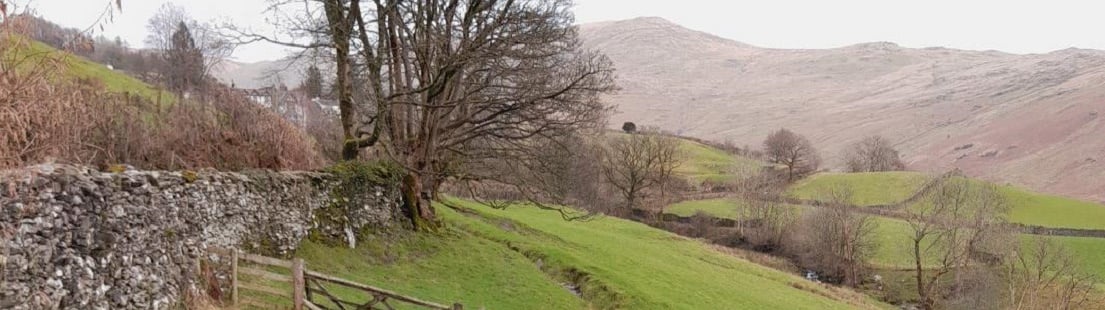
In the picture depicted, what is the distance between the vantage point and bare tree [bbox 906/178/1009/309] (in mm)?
43500

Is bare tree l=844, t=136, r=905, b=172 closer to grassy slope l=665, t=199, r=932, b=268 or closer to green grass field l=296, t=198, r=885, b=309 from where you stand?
grassy slope l=665, t=199, r=932, b=268

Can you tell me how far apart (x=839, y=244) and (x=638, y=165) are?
20.5 meters

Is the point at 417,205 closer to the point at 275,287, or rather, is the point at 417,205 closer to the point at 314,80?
the point at 314,80

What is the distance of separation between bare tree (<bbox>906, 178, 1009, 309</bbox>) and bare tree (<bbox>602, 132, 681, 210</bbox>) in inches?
866

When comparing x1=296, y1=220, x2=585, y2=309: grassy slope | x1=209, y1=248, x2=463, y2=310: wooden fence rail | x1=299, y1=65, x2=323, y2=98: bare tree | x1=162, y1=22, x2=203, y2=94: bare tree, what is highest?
x1=162, y1=22, x2=203, y2=94: bare tree

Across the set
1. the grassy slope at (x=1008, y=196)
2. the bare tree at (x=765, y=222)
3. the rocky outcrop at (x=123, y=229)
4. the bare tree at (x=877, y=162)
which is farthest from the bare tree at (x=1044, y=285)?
the bare tree at (x=877, y=162)

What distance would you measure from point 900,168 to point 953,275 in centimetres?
6802

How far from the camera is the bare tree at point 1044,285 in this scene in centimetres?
3962

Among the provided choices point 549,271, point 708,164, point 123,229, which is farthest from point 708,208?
point 123,229

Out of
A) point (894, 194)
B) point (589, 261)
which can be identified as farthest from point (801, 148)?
point (589, 261)

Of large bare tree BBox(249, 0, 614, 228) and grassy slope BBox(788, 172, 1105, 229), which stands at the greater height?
large bare tree BBox(249, 0, 614, 228)

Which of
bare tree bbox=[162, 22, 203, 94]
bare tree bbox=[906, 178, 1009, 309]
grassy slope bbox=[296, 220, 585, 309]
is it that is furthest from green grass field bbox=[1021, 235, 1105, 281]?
bare tree bbox=[162, 22, 203, 94]

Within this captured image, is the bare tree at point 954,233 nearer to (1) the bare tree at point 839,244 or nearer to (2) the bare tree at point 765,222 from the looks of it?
→ (1) the bare tree at point 839,244

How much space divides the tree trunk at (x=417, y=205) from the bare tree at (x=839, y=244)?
33.8 meters
